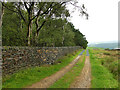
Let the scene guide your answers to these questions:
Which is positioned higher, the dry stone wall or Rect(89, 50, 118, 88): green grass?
the dry stone wall

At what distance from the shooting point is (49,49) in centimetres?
1256

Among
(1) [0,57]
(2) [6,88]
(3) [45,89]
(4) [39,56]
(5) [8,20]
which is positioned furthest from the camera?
(5) [8,20]

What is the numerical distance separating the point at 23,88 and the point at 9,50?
325 cm

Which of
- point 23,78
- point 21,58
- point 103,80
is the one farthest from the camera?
point 21,58

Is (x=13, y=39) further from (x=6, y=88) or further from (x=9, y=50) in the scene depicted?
(x=6, y=88)

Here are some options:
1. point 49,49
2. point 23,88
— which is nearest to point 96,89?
point 23,88

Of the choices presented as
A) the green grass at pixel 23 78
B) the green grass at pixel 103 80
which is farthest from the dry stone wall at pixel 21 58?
the green grass at pixel 103 80

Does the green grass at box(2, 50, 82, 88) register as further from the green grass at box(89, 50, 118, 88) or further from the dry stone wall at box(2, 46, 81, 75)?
the green grass at box(89, 50, 118, 88)

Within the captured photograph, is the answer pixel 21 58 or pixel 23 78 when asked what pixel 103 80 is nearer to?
pixel 23 78

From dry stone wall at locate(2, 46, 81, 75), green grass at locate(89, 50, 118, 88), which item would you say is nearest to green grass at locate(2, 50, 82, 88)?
dry stone wall at locate(2, 46, 81, 75)

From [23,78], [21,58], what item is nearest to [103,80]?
[23,78]

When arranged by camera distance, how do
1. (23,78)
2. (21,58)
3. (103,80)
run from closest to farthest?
1. (23,78)
2. (103,80)
3. (21,58)

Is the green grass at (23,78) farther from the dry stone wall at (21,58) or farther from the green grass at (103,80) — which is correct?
the green grass at (103,80)

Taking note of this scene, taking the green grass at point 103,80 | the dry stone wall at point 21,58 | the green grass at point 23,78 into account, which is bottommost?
the green grass at point 103,80
